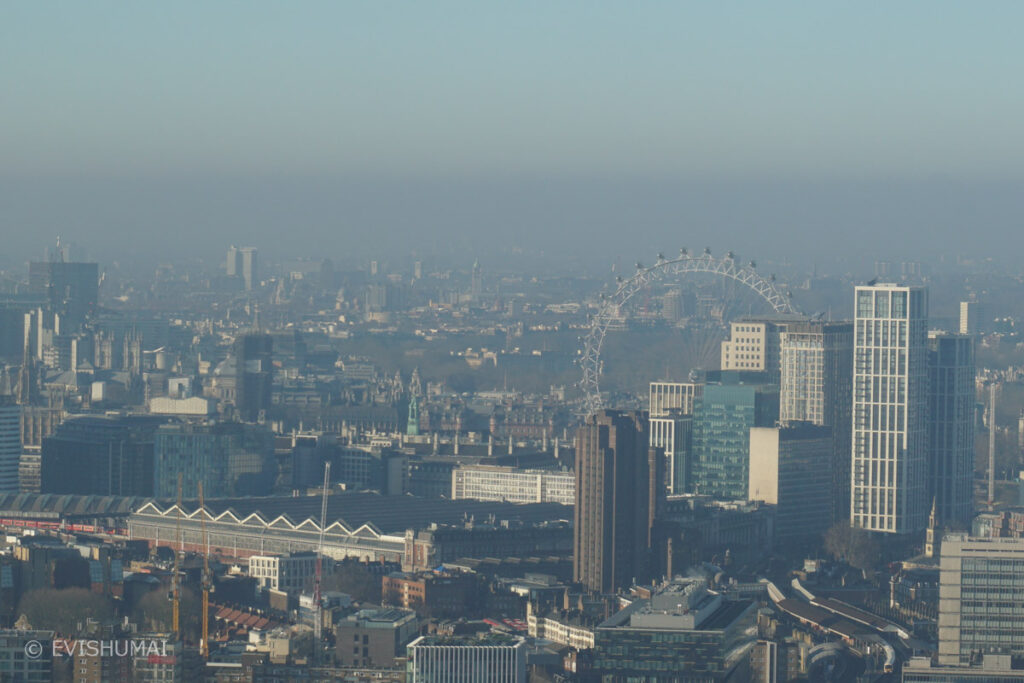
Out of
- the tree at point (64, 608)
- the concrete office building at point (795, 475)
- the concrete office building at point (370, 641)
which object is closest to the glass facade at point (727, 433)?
the concrete office building at point (795, 475)

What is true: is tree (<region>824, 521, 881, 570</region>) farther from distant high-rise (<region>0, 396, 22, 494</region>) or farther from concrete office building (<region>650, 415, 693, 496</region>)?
distant high-rise (<region>0, 396, 22, 494</region>)

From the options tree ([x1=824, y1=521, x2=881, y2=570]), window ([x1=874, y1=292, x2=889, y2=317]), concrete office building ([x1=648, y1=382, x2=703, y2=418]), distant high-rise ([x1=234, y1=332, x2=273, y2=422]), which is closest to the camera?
tree ([x1=824, y1=521, x2=881, y2=570])

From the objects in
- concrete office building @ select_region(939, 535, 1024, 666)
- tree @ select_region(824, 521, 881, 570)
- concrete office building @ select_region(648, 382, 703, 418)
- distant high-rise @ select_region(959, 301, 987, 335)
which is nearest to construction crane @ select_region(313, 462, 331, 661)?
concrete office building @ select_region(939, 535, 1024, 666)

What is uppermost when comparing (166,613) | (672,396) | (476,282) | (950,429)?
(476,282)

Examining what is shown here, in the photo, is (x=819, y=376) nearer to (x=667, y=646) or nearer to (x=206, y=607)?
(x=206, y=607)

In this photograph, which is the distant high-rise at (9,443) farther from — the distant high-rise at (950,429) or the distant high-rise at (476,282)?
the distant high-rise at (476,282)

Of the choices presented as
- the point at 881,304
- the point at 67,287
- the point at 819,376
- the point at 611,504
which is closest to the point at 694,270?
the point at 819,376

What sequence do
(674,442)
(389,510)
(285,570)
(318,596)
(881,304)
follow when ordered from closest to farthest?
(318,596), (285,570), (389,510), (881,304), (674,442)
